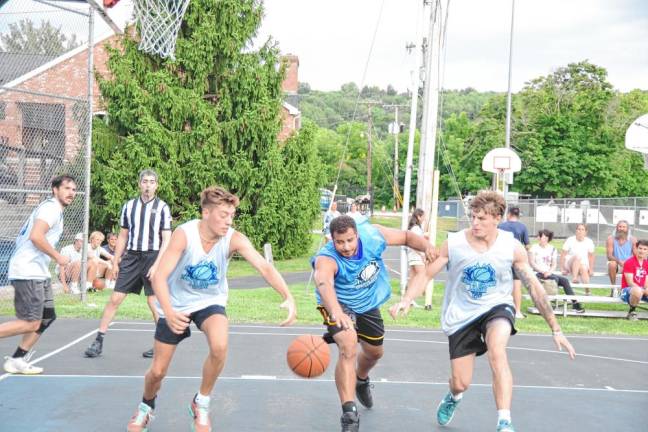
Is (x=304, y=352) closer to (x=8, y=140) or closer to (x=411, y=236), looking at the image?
(x=411, y=236)

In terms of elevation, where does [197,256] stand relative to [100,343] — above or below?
above

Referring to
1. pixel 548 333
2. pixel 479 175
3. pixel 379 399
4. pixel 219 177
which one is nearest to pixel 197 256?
pixel 379 399

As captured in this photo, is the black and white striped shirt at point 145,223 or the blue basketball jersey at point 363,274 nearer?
the blue basketball jersey at point 363,274

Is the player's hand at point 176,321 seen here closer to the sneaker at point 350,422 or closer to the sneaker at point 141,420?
the sneaker at point 141,420

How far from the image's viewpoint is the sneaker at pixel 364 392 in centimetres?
727

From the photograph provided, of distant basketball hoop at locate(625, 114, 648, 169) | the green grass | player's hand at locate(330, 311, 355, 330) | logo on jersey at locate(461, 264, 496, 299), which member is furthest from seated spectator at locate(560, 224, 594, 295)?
player's hand at locate(330, 311, 355, 330)

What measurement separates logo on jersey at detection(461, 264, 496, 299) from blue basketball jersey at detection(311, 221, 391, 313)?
0.69 metres

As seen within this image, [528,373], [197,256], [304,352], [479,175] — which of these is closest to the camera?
[197,256]

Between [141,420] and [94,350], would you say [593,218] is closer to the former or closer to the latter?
[94,350]

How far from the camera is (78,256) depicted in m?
15.6

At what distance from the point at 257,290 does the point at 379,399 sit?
11504mm

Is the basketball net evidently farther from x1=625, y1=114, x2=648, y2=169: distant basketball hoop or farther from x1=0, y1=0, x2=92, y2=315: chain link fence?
x1=625, y1=114, x2=648, y2=169: distant basketball hoop

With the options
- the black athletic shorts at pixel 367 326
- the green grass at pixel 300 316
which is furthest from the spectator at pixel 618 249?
the black athletic shorts at pixel 367 326

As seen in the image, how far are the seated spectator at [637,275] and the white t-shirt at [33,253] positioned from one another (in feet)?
33.0
